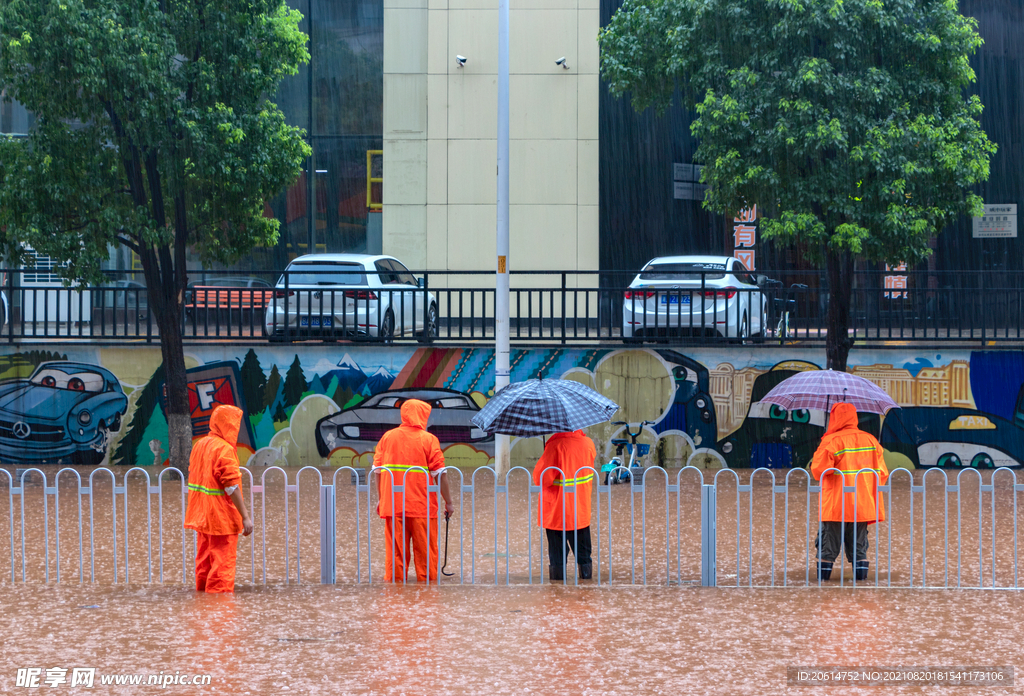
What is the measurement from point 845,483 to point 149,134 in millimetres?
9404

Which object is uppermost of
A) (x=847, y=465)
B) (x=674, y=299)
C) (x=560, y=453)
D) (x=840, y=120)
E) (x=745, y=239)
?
(x=840, y=120)

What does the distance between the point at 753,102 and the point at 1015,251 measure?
38.2ft

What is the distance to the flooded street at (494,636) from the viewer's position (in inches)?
223

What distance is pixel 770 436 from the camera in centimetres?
1440

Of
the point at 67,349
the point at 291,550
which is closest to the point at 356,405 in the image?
the point at 67,349

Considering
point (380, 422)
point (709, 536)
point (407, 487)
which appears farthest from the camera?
point (380, 422)

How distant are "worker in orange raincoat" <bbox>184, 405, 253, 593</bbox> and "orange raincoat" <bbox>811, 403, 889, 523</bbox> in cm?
447

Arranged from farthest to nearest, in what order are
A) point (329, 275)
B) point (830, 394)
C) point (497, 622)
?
point (329, 275) → point (830, 394) → point (497, 622)

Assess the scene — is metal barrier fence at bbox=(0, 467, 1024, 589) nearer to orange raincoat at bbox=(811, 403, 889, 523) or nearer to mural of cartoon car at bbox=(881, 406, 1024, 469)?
orange raincoat at bbox=(811, 403, 889, 523)

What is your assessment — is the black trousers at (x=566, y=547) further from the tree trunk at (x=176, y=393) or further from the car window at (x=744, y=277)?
the car window at (x=744, y=277)

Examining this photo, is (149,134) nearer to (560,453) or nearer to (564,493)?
(560,453)

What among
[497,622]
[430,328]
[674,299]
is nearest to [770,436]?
[674,299]

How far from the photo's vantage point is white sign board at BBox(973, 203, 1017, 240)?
21.6 meters

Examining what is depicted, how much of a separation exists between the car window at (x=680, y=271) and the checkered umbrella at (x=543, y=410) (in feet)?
24.4
